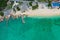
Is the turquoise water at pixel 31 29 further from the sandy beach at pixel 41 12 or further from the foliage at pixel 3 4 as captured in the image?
the foliage at pixel 3 4

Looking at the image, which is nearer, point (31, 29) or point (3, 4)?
point (31, 29)

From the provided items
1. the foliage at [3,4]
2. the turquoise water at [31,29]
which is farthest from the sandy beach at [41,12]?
the foliage at [3,4]

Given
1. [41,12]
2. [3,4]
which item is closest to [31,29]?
[41,12]

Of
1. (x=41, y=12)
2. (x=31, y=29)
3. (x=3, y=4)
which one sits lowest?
(x=31, y=29)

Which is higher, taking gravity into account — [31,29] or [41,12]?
[41,12]

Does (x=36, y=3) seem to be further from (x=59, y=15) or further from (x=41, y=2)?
(x=59, y=15)

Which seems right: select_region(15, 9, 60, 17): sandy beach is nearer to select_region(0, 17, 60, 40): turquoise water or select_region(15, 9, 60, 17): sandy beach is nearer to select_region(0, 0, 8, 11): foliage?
select_region(0, 17, 60, 40): turquoise water

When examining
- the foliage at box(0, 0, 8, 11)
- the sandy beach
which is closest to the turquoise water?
the sandy beach

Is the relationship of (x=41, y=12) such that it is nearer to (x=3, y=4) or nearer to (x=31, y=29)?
(x=31, y=29)
